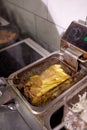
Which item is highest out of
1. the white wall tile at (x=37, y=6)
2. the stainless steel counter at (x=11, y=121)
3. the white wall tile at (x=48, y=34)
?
the white wall tile at (x=37, y=6)

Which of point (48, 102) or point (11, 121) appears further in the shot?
point (11, 121)

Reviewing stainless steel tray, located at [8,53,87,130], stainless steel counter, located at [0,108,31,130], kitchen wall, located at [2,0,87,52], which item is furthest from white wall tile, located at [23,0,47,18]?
stainless steel counter, located at [0,108,31,130]

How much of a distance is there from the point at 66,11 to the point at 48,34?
25 centimetres

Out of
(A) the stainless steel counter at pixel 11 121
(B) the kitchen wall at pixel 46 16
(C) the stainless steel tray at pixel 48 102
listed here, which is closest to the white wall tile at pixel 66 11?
(B) the kitchen wall at pixel 46 16

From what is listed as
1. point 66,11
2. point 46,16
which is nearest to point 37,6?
point 46,16

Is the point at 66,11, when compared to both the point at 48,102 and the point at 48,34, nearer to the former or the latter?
the point at 48,34

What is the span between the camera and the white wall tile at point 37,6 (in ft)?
3.62

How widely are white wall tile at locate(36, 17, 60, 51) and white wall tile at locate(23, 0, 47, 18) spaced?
4cm

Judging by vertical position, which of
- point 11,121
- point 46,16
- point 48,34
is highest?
point 46,16

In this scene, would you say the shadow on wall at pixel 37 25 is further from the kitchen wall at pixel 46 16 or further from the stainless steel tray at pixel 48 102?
the stainless steel tray at pixel 48 102

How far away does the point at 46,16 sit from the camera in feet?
3.65

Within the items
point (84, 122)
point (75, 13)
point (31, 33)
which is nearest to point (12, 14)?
point (31, 33)

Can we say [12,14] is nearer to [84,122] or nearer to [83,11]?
[83,11]

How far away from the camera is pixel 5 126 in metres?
0.83
